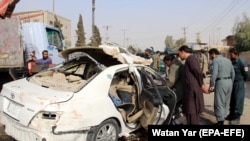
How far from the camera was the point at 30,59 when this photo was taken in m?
10.8

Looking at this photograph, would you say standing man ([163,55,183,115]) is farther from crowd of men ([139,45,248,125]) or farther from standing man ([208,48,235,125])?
standing man ([208,48,235,125])

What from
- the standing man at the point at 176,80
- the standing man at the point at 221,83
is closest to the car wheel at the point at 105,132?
the standing man at the point at 176,80

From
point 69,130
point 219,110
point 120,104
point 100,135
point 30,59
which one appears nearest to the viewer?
point 69,130

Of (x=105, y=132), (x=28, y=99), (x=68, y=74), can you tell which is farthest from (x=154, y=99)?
(x=28, y=99)

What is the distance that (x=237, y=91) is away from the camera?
7406 millimetres

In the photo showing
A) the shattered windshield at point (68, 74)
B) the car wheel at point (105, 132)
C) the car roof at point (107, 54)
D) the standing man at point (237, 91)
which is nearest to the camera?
the car wheel at point (105, 132)

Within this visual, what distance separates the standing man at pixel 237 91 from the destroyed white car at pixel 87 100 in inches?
79.9

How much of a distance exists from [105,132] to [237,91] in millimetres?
3720

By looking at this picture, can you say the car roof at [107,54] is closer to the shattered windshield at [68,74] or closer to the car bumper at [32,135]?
the shattered windshield at [68,74]

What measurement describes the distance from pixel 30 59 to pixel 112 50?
5.88 metres

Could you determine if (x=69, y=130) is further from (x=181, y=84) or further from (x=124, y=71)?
(x=181, y=84)

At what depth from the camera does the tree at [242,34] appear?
1775 inches

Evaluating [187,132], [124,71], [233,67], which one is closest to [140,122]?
[124,71]

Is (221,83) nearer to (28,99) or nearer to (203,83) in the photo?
(203,83)
